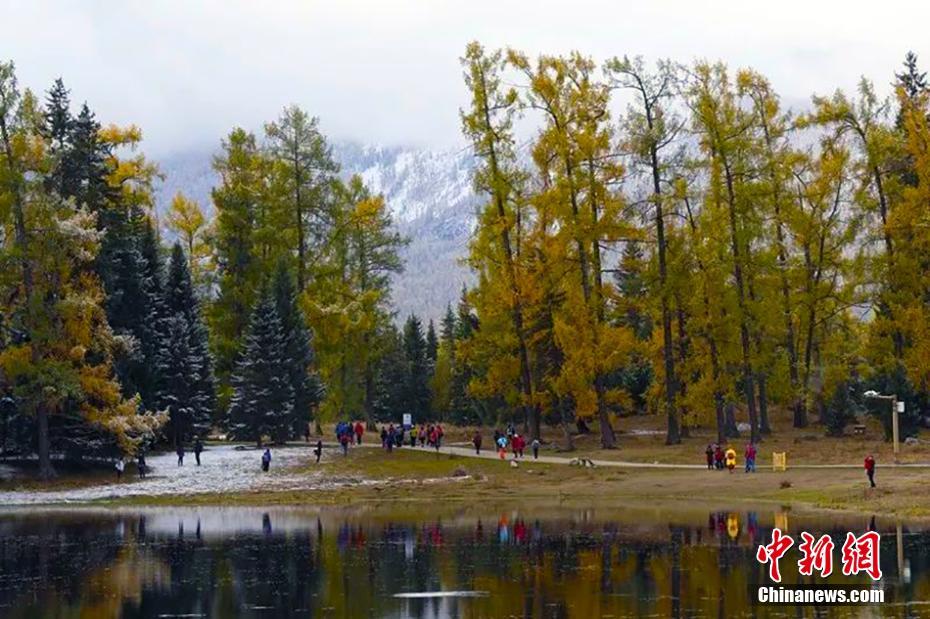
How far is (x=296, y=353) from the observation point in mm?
74688

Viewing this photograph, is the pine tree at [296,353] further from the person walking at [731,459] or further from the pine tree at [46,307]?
the person walking at [731,459]

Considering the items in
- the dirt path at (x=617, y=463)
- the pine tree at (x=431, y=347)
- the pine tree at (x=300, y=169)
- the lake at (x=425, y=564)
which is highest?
the pine tree at (x=300, y=169)

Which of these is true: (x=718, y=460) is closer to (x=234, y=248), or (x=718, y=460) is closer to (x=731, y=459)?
(x=731, y=459)

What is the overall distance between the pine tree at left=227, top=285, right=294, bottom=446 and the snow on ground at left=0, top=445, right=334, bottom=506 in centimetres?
419

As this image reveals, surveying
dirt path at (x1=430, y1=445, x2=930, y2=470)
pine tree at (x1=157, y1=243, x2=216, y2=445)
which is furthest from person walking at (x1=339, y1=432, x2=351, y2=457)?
pine tree at (x1=157, y1=243, x2=216, y2=445)

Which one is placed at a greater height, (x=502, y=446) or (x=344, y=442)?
(x=344, y=442)

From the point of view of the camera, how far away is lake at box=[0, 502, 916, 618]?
2803 centimetres

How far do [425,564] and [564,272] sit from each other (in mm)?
34625

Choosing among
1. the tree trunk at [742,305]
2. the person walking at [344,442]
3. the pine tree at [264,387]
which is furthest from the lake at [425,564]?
the pine tree at [264,387]

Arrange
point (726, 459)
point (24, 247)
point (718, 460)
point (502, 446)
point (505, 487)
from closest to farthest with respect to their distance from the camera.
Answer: point (505, 487) < point (726, 459) < point (718, 460) < point (24, 247) < point (502, 446)

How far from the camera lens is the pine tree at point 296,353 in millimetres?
73938

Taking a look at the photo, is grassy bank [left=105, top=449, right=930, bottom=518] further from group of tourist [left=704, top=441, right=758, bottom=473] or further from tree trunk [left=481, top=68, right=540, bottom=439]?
tree trunk [left=481, top=68, right=540, bottom=439]

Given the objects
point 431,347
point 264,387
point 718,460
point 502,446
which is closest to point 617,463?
point 718,460

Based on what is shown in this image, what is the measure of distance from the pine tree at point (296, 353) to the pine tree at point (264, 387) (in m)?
0.82
